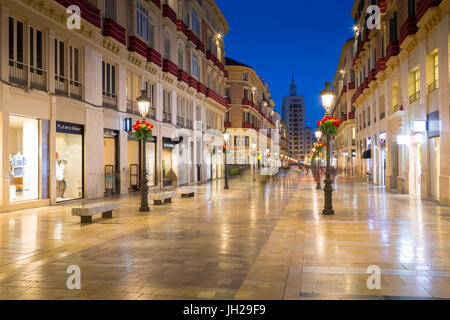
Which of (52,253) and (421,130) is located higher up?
(421,130)

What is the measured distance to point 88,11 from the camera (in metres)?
20.1

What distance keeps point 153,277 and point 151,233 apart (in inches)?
173

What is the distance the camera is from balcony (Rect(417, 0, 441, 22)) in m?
17.5

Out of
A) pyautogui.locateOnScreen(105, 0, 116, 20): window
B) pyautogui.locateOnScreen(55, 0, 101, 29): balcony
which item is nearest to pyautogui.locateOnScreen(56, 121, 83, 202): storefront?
pyautogui.locateOnScreen(55, 0, 101, 29): balcony

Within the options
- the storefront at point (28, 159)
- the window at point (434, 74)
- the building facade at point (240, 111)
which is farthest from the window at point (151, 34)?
the building facade at point (240, 111)

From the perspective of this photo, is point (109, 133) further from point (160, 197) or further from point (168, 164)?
point (168, 164)

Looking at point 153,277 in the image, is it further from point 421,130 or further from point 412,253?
point 421,130

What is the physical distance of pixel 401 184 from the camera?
24.6 meters

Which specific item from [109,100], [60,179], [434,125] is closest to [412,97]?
[434,125]

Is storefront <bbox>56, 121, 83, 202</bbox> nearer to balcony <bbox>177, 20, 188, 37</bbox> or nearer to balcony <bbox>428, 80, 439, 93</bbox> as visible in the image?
balcony <bbox>177, 20, 188, 37</bbox>

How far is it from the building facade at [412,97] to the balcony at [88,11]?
52.0 ft
